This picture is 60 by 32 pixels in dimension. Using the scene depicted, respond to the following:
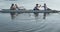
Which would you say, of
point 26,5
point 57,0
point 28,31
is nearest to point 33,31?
point 28,31

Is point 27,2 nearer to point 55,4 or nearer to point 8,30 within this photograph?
point 55,4

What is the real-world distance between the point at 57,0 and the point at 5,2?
328cm

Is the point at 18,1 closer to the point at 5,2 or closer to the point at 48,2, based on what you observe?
the point at 5,2

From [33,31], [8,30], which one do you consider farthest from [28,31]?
[8,30]

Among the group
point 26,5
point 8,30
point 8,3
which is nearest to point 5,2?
point 8,3

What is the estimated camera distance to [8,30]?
4.05 metres

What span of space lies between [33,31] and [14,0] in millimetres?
7346

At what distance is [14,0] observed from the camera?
1112 centimetres

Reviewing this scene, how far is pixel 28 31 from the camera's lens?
3922 millimetres

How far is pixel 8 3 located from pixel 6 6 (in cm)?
28

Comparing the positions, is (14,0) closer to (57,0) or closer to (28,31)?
(57,0)

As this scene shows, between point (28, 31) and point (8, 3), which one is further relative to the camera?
point (8, 3)

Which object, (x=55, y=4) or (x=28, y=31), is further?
(x=55, y=4)

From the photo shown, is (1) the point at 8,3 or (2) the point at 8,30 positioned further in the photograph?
(1) the point at 8,3
